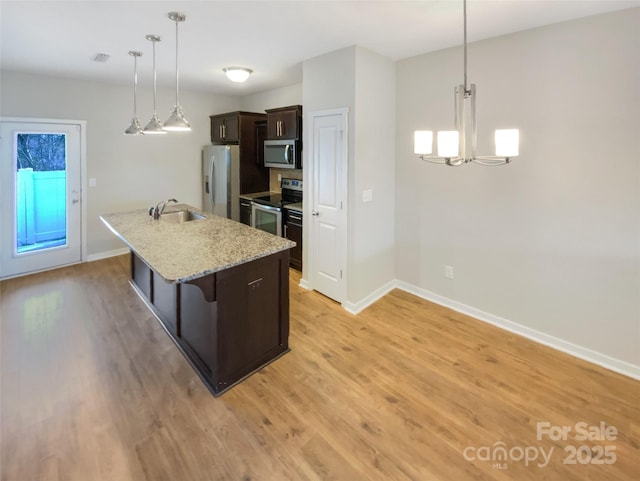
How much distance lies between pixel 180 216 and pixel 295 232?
1444 mm

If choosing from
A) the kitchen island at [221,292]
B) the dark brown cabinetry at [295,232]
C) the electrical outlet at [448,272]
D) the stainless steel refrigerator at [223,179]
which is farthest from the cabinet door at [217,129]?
the electrical outlet at [448,272]

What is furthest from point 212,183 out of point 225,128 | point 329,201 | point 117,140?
point 329,201

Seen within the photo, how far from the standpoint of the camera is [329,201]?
12.0ft

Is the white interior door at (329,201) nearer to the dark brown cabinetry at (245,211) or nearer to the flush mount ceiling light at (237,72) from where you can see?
the flush mount ceiling light at (237,72)

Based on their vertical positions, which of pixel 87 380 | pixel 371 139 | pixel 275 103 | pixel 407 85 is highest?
pixel 275 103

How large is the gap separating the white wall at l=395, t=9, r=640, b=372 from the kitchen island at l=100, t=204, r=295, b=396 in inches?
77.1

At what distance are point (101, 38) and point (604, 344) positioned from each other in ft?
16.5

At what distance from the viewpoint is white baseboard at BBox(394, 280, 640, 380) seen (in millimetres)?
2600

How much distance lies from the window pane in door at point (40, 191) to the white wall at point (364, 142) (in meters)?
3.64

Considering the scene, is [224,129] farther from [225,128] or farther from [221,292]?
[221,292]

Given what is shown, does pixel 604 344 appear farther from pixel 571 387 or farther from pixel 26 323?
pixel 26 323

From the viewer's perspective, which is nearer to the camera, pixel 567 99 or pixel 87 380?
pixel 87 380

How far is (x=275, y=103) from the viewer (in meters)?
5.43

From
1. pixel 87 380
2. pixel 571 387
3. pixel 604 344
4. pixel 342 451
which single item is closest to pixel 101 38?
pixel 87 380
